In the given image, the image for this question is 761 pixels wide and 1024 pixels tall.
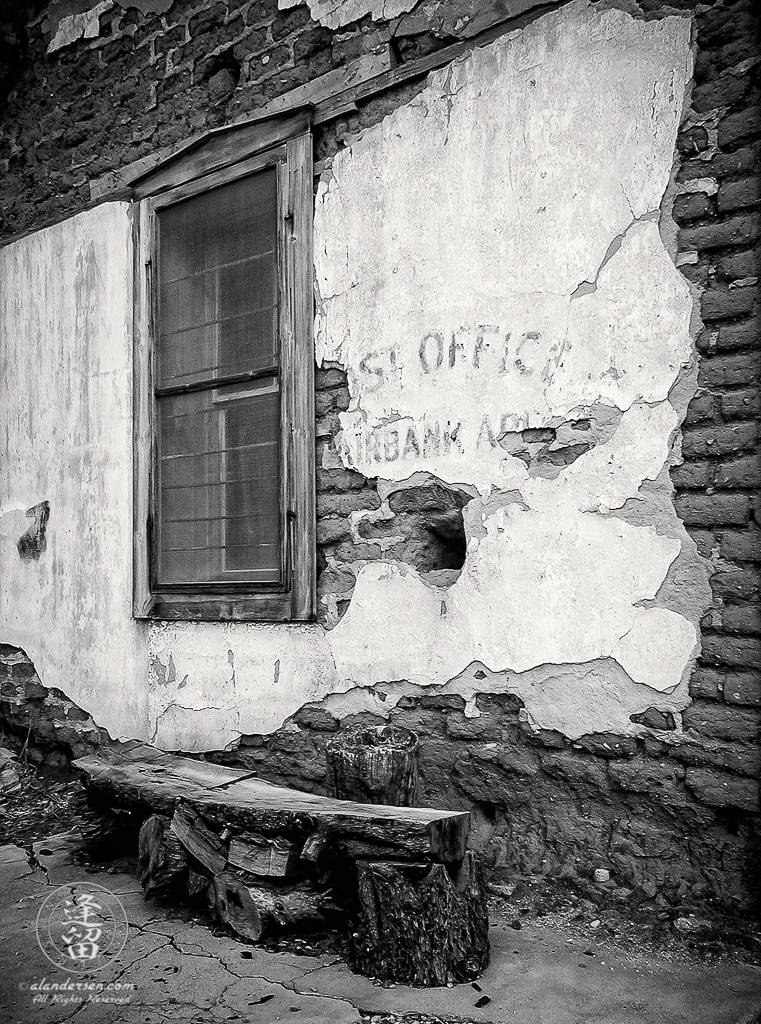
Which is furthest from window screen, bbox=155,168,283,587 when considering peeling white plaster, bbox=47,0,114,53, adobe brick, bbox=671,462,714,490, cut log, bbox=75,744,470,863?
adobe brick, bbox=671,462,714,490

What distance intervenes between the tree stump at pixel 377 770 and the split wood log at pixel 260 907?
346mm

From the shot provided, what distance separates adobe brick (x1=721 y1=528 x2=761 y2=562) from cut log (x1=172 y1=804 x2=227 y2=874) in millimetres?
1843

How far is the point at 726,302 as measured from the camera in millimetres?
2748

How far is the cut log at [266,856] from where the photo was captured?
8.96ft

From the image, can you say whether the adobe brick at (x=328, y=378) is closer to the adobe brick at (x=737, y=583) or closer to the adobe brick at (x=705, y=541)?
the adobe brick at (x=705, y=541)

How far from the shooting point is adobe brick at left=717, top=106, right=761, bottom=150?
2.71 m

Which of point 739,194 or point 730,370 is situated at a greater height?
point 739,194

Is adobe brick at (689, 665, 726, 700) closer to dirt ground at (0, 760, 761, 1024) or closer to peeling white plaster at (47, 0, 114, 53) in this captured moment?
dirt ground at (0, 760, 761, 1024)

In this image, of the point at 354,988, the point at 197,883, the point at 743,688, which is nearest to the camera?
the point at 354,988


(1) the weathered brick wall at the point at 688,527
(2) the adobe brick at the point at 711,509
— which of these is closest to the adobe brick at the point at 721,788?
(1) the weathered brick wall at the point at 688,527

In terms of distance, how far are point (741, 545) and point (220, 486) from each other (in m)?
2.32

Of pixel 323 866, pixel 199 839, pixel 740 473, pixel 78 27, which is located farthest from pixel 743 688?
pixel 78 27

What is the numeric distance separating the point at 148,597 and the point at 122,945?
6.15 feet

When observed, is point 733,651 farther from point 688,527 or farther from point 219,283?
point 219,283
